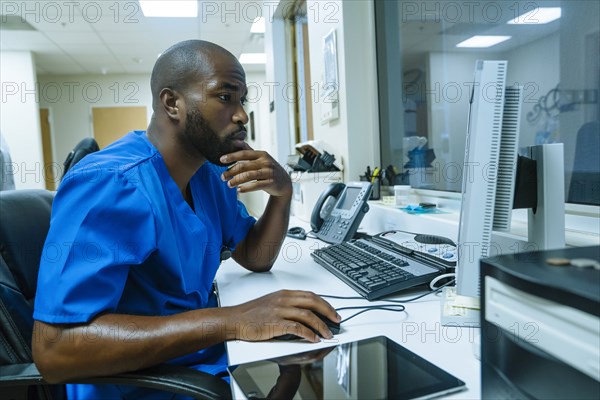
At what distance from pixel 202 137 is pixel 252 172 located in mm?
159

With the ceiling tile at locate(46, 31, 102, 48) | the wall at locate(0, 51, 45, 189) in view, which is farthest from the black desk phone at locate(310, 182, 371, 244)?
the wall at locate(0, 51, 45, 189)

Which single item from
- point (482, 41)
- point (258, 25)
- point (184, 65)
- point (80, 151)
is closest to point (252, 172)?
point (184, 65)

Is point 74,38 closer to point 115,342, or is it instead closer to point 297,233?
point 297,233

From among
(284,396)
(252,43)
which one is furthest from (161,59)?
(252,43)

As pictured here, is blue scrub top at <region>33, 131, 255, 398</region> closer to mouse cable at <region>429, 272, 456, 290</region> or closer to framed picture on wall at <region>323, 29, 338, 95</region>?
mouse cable at <region>429, 272, 456, 290</region>

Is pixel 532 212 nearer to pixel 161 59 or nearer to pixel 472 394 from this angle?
pixel 472 394

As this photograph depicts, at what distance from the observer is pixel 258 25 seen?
14.8 feet

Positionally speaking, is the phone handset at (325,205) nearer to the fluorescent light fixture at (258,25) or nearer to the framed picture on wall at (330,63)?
the framed picture on wall at (330,63)

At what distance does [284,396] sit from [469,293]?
0.31 meters

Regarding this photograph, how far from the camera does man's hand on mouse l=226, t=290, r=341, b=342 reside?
655 millimetres

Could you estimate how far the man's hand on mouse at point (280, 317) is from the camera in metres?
0.65

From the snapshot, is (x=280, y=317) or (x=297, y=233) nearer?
(x=280, y=317)

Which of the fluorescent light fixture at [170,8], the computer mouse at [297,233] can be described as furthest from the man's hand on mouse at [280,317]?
the fluorescent light fixture at [170,8]

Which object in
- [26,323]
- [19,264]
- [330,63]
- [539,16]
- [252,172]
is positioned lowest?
[26,323]
